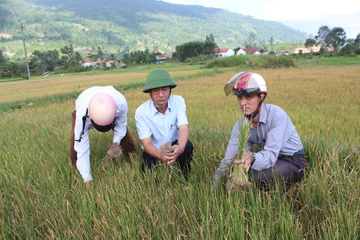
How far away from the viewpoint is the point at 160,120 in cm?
274

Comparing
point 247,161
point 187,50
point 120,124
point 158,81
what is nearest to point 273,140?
point 247,161

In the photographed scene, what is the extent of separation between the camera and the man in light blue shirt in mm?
2527

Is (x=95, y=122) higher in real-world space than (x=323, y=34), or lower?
lower

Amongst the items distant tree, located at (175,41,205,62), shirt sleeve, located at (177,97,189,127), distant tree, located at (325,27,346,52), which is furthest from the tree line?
shirt sleeve, located at (177,97,189,127)

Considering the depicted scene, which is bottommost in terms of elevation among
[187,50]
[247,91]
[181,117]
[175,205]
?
[175,205]

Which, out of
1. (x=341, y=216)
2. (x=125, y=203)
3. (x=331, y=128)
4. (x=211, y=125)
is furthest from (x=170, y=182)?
(x=331, y=128)

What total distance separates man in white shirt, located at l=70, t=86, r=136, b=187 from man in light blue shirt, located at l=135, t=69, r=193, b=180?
0.94 feet

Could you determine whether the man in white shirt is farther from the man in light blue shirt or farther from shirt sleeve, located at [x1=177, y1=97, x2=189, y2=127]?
shirt sleeve, located at [x1=177, y1=97, x2=189, y2=127]

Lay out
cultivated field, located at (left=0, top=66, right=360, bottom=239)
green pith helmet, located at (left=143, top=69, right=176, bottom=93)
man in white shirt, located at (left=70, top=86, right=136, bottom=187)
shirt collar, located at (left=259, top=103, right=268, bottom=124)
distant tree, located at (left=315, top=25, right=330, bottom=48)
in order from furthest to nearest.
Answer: distant tree, located at (left=315, top=25, right=330, bottom=48)
green pith helmet, located at (left=143, top=69, right=176, bottom=93)
man in white shirt, located at (left=70, top=86, right=136, bottom=187)
shirt collar, located at (left=259, top=103, right=268, bottom=124)
cultivated field, located at (left=0, top=66, right=360, bottom=239)

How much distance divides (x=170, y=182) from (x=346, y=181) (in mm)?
1211

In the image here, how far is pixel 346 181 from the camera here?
72.0 inches

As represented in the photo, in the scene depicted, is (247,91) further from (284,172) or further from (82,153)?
(82,153)

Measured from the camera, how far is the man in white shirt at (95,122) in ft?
7.77

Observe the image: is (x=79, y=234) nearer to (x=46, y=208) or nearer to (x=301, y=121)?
(x=46, y=208)
